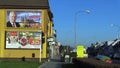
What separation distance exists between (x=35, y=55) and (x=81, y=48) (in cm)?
944

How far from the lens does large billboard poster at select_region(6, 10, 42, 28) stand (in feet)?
221

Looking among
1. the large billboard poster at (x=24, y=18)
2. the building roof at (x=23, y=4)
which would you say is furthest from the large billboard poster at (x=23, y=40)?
the building roof at (x=23, y=4)

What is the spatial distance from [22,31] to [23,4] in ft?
15.6

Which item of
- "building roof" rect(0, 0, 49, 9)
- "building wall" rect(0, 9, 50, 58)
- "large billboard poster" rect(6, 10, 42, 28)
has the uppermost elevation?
"building roof" rect(0, 0, 49, 9)

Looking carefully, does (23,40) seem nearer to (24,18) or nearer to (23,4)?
(24,18)

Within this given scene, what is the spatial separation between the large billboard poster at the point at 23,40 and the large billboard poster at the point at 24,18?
4.32ft

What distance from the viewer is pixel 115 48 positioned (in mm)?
156625

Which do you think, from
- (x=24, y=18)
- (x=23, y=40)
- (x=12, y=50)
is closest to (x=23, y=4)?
(x=24, y=18)

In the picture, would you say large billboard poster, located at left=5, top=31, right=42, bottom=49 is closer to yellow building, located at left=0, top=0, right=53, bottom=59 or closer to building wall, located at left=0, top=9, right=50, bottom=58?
yellow building, located at left=0, top=0, right=53, bottom=59

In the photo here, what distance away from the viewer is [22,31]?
2667 inches

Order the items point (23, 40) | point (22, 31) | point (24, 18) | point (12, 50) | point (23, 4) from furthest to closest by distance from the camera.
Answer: point (23, 4), point (22, 31), point (12, 50), point (24, 18), point (23, 40)

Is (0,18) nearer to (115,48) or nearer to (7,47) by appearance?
(7,47)

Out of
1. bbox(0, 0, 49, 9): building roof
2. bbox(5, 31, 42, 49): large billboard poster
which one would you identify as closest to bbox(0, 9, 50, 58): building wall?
bbox(5, 31, 42, 49): large billboard poster

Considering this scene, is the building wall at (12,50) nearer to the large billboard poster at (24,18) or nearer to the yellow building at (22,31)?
the yellow building at (22,31)
